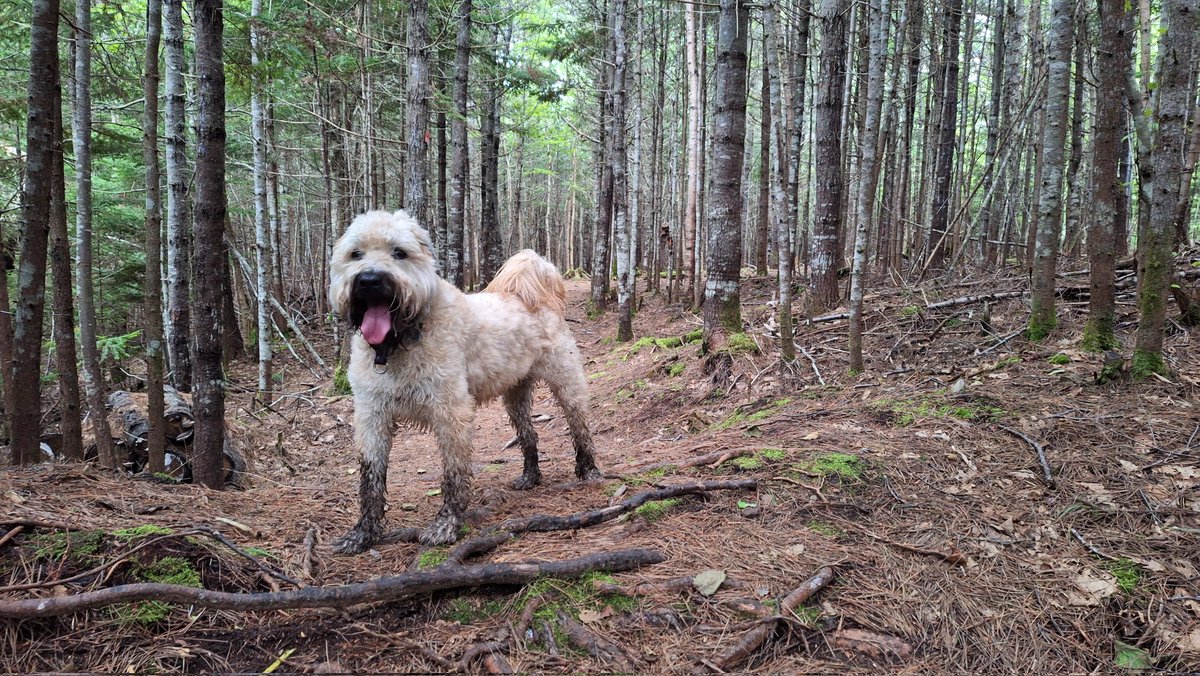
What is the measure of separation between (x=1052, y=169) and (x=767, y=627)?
5.32 m

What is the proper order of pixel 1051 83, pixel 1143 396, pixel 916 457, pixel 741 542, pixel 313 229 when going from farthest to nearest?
pixel 313 229, pixel 1051 83, pixel 1143 396, pixel 916 457, pixel 741 542

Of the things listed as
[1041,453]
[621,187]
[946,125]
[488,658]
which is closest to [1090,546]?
[1041,453]

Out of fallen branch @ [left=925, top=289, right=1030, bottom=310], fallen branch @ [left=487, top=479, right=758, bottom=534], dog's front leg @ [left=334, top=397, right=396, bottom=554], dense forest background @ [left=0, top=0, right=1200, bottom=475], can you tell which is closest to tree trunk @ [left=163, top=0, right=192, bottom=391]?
dense forest background @ [left=0, top=0, right=1200, bottom=475]

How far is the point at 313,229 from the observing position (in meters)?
31.3

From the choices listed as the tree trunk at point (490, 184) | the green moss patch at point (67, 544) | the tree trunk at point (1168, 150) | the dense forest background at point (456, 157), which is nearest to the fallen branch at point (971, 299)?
the dense forest background at point (456, 157)

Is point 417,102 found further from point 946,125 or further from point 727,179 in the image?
Result: point 946,125

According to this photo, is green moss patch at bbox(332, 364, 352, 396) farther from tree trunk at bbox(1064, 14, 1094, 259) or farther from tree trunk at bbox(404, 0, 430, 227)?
tree trunk at bbox(1064, 14, 1094, 259)

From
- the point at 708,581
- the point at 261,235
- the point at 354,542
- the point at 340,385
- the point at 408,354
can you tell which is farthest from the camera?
the point at 340,385

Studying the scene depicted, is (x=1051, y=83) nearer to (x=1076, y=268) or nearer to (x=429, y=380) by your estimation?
(x=1076, y=268)

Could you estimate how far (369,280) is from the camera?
329cm

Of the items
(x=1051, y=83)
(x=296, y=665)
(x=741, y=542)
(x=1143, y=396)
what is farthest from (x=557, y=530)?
(x=1051, y=83)

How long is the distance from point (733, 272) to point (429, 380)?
197 inches

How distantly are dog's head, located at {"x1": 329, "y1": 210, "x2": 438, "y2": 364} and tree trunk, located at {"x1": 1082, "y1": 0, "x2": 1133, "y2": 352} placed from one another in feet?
17.4

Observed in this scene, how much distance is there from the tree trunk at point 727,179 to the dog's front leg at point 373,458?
477 cm
